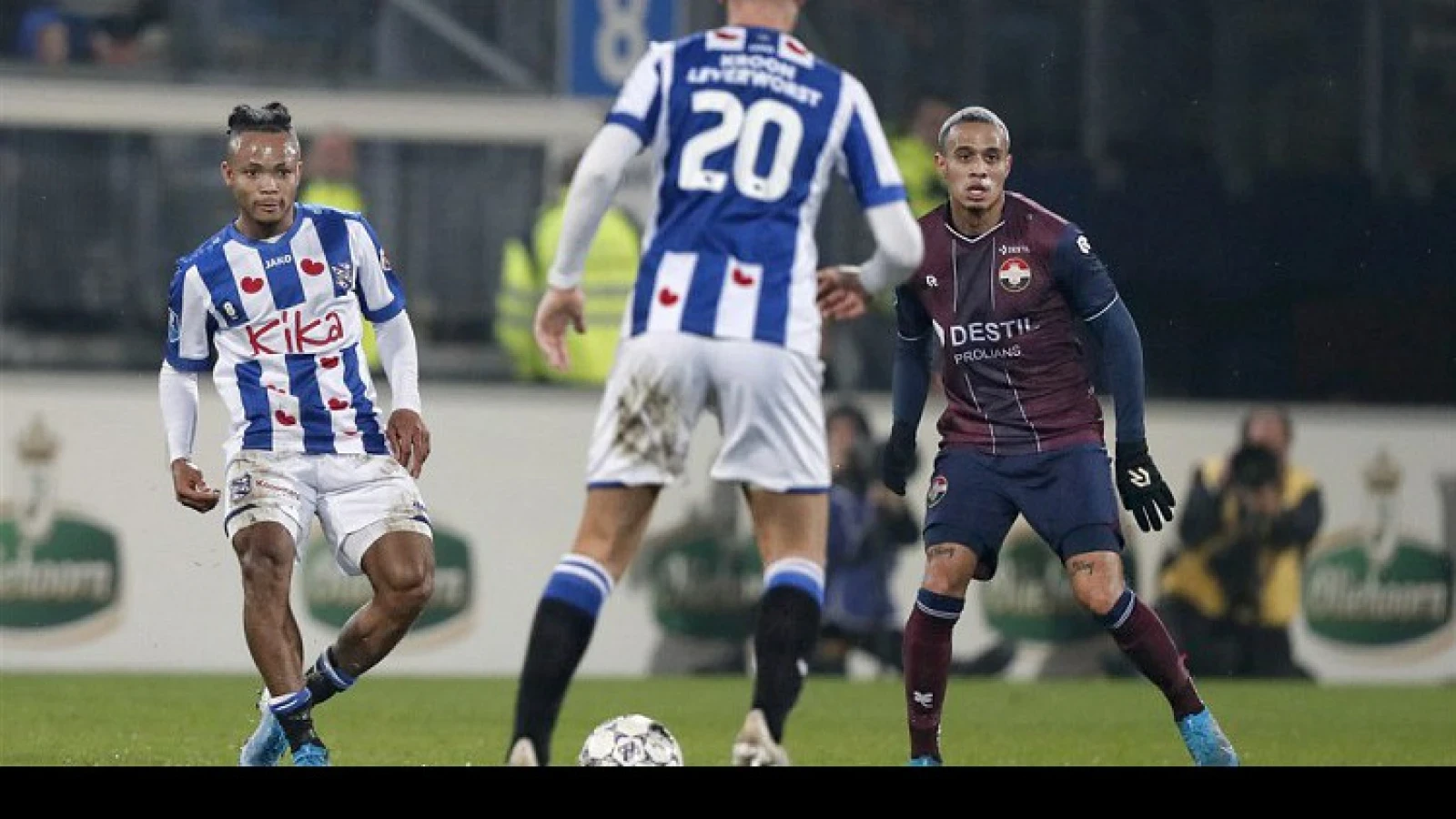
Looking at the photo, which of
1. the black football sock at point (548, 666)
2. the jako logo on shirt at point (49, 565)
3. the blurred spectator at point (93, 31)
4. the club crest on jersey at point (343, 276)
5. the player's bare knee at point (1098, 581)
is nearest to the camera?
the black football sock at point (548, 666)

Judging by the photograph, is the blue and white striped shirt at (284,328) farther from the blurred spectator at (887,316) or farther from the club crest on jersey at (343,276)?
the blurred spectator at (887,316)

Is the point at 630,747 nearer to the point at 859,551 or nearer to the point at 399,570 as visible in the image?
the point at 399,570

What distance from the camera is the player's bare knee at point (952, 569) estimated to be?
898 centimetres

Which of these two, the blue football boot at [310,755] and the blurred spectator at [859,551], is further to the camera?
the blurred spectator at [859,551]

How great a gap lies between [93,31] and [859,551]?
5.15 meters

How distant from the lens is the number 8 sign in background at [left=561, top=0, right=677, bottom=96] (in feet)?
53.1

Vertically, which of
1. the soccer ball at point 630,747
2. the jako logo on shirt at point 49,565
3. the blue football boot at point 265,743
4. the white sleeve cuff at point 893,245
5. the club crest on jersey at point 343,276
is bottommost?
the jako logo on shirt at point 49,565

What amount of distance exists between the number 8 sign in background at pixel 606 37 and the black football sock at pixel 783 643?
8.74 m

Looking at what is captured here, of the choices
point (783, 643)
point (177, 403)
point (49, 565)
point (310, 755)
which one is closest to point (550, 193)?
point (49, 565)

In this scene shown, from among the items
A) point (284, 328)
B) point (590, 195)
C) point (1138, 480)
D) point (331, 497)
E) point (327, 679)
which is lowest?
point (327, 679)

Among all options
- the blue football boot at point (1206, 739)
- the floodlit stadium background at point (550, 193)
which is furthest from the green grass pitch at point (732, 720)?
the blue football boot at point (1206, 739)

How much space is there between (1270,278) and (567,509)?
13.5ft

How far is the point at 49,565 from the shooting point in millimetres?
15047

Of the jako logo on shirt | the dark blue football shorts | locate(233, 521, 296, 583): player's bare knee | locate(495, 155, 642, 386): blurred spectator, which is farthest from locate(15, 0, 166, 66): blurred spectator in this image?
the dark blue football shorts
